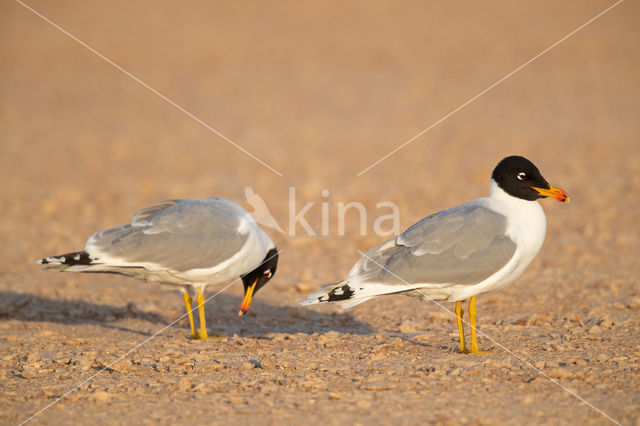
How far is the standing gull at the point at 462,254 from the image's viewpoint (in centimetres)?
607

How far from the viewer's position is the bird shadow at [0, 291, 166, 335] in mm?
8047

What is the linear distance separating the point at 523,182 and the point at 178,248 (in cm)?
311

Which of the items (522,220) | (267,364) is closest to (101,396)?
(267,364)

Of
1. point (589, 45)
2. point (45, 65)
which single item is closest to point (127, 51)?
point (45, 65)

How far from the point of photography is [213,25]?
30.2 m

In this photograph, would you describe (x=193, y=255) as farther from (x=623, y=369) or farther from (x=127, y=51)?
(x=127, y=51)

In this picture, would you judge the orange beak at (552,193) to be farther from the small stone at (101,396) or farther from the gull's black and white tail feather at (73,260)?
the gull's black and white tail feather at (73,260)

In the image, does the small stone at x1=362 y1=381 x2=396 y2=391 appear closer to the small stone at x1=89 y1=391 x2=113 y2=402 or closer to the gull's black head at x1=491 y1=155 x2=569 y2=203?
the small stone at x1=89 y1=391 x2=113 y2=402

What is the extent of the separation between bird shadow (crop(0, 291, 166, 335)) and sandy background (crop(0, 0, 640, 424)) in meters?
0.04

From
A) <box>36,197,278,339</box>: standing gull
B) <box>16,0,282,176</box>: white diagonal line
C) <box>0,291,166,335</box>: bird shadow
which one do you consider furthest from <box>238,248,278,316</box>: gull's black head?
<box>16,0,282,176</box>: white diagonal line

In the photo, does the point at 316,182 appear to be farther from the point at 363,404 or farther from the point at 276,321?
the point at 363,404

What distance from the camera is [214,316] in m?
8.32

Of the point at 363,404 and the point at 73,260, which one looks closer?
the point at 363,404

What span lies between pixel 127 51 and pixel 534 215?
23002 millimetres
